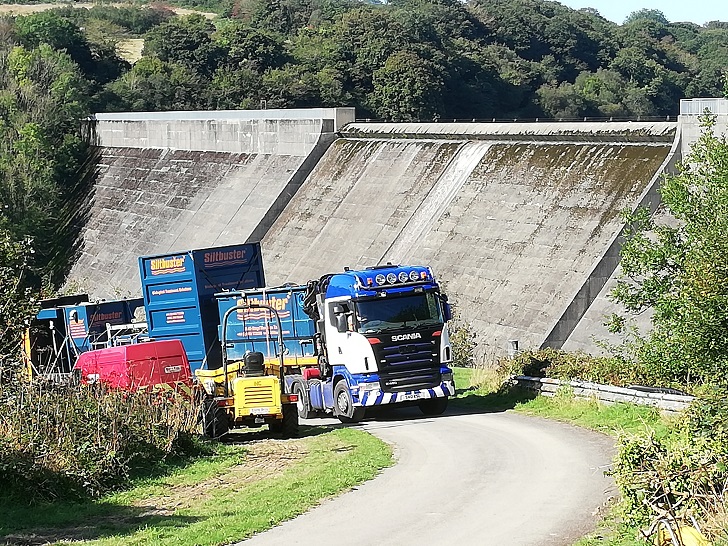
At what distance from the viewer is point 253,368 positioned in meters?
19.4

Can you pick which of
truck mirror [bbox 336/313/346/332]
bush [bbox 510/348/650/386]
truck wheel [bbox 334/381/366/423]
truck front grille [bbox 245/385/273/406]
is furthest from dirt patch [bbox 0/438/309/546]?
bush [bbox 510/348/650/386]

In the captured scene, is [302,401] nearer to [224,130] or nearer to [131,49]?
[224,130]

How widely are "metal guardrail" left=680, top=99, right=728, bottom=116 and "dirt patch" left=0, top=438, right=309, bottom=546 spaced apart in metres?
15.2

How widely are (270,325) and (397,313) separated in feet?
13.1

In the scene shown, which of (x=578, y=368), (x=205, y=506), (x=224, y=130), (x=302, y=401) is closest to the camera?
(x=205, y=506)

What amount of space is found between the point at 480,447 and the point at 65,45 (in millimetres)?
64176

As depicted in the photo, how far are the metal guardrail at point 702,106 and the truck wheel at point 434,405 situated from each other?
38.9 ft

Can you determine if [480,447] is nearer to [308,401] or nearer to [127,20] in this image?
[308,401]

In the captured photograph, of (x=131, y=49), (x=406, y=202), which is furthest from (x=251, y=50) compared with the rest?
(x=406, y=202)

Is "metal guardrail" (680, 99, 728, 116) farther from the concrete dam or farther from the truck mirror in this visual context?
the truck mirror

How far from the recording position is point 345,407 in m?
20.9

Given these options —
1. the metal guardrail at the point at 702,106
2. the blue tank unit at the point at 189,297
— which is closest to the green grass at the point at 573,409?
the blue tank unit at the point at 189,297

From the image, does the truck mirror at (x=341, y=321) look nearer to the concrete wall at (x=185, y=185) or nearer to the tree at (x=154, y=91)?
the concrete wall at (x=185, y=185)

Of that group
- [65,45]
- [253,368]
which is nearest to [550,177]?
[253,368]
